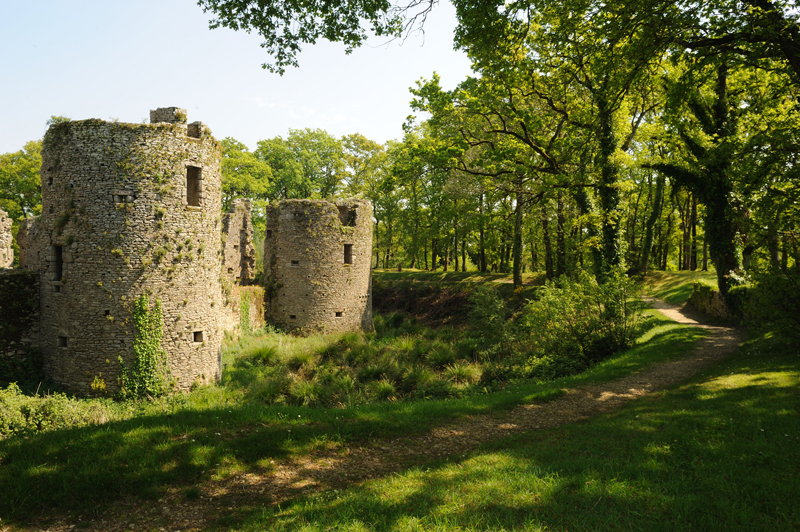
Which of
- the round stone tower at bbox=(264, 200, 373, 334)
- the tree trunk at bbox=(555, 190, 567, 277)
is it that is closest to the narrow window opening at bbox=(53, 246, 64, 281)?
the round stone tower at bbox=(264, 200, 373, 334)

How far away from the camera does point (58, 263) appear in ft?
35.9

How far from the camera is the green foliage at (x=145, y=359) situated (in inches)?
416

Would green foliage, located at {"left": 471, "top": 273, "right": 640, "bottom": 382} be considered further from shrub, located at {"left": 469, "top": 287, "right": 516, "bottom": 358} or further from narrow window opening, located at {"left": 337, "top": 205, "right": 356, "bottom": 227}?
narrow window opening, located at {"left": 337, "top": 205, "right": 356, "bottom": 227}

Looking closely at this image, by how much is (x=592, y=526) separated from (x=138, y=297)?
11.3 metres

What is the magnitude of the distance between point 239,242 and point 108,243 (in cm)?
1142

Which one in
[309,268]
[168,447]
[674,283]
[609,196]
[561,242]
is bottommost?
[168,447]

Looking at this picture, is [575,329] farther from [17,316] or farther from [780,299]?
[17,316]

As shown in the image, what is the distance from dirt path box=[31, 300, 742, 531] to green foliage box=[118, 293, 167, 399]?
6518mm

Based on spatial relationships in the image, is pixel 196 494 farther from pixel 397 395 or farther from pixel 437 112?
pixel 437 112

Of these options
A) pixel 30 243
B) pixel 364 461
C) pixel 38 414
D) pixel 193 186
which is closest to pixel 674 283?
pixel 364 461

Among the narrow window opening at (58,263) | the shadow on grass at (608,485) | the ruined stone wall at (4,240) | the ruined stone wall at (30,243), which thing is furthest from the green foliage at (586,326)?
the ruined stone wall at (4,240)

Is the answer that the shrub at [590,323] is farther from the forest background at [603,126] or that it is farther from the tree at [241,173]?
the tree at [241,173]

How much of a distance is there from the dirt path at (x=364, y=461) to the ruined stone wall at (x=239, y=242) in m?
16.5

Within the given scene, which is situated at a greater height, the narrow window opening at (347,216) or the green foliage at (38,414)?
the narrow window opening at (347,216)
